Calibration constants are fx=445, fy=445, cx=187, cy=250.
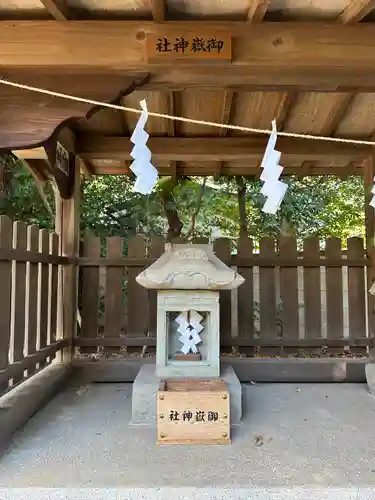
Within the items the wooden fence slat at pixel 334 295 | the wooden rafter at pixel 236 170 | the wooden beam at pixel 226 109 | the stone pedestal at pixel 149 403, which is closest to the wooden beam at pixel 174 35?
the wooden beam at pixel 226 109

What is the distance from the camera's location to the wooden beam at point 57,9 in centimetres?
241

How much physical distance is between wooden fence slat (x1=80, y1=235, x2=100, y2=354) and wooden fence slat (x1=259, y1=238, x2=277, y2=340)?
1.77 m

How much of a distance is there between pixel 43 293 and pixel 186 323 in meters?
1.34

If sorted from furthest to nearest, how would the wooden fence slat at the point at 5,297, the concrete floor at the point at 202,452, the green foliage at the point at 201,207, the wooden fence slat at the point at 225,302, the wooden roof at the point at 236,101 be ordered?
the green foliage at the point at 201,207 < the wooden fence slat at the point at 225,302 < the wooden fence slat at the point at 5,297 < the wooden roof at the point at 236,101 < the concrete floor at the point at 202,452

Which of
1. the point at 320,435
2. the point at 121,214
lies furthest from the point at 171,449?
the point at 121,214

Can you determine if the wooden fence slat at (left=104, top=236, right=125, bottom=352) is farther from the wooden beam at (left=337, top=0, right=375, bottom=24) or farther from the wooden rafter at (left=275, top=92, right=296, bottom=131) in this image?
the wooden beam at (left=337, top=0, right=375, bottom=24)

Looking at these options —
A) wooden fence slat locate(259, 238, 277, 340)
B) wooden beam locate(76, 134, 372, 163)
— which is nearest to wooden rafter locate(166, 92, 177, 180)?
wooden beam locate(76, 134, 372, 163)

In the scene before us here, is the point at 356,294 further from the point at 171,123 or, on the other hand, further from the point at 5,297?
the point at 5,297

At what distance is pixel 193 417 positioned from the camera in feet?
9.01

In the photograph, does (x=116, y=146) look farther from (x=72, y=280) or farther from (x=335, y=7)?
(x=335, y=7)

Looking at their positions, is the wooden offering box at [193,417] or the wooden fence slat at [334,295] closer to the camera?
the wooden offering box at [193,417]

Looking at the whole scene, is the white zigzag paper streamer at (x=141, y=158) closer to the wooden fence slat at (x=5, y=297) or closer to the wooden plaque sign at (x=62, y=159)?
the wooden fence slat at (x=5, y=297)

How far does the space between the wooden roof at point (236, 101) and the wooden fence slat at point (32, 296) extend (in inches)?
33.1

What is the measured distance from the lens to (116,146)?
464cm
